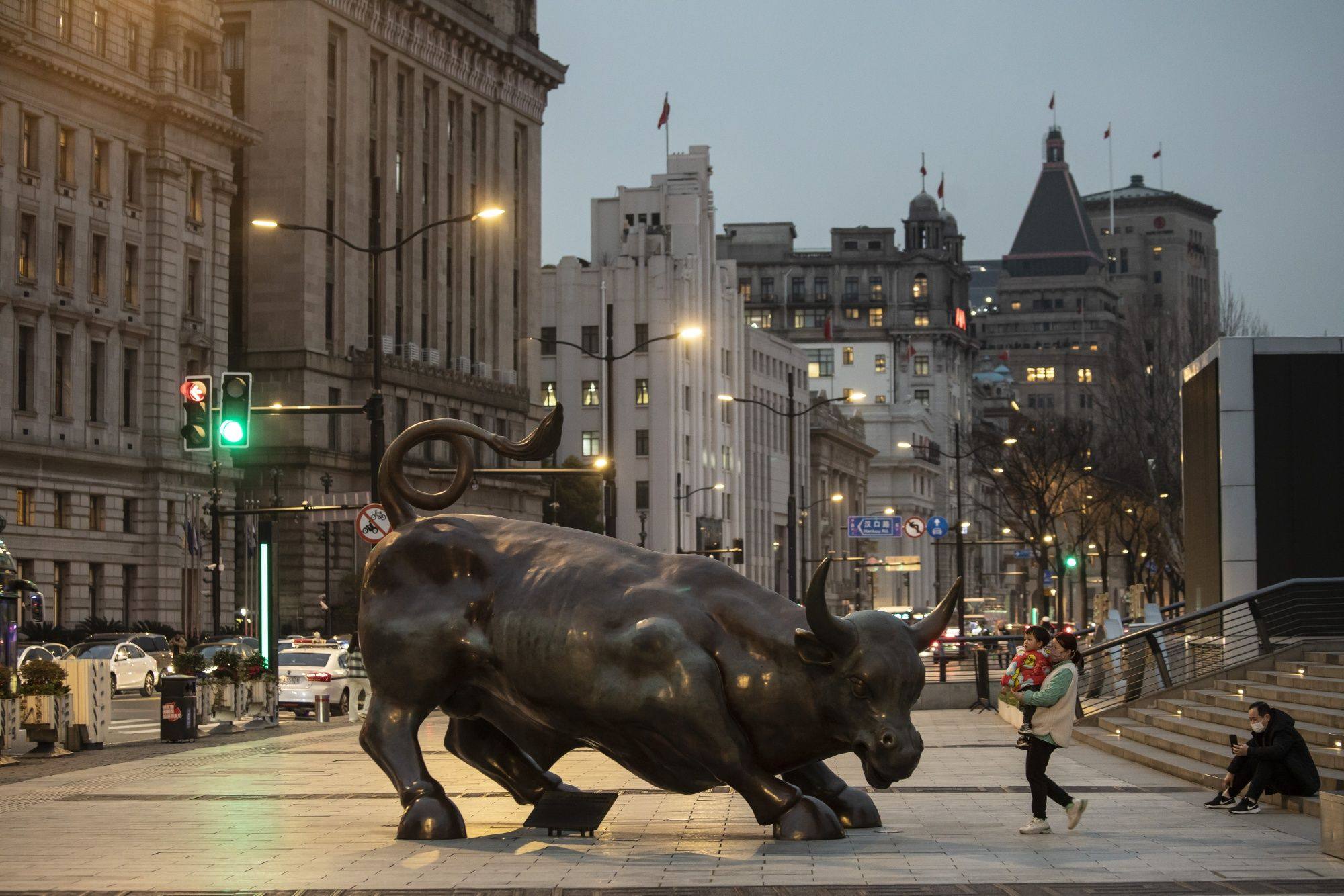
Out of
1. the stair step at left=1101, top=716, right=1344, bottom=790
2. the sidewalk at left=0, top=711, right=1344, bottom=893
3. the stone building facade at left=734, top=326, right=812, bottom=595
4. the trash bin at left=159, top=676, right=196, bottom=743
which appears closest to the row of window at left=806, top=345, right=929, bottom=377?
the stone building facade at left=734, top=326, right=812, bottom=595

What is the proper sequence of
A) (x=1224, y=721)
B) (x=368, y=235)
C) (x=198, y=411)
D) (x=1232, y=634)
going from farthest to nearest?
(x=368, y=235)
(x=1232, y=634)
(x=198, y=411)
(x=1224, y=721)

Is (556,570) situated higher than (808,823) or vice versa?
(556,570)

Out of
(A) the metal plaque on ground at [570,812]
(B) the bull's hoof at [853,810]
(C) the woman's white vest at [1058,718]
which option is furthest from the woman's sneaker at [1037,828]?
(A) the metal plaque on ground at [570,812]

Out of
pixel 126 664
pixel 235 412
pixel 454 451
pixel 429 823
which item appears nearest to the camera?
pixel 429 823

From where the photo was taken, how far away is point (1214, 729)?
2170 centimetres

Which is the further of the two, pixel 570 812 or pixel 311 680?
pixel 311 680

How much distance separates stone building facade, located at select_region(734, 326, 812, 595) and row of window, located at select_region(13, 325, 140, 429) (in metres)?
61.2

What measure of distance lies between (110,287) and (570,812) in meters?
53.3

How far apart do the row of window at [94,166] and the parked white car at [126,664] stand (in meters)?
A: 19.4

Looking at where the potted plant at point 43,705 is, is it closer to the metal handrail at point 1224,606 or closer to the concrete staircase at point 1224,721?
the concrete staircase at point 1224,721

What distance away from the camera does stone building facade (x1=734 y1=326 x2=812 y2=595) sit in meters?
126

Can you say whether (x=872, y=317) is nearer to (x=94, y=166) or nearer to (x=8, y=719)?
(x=94, y=166)

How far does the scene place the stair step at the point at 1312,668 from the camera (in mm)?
21625

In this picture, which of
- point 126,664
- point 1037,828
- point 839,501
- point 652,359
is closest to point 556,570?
point 1037,828
